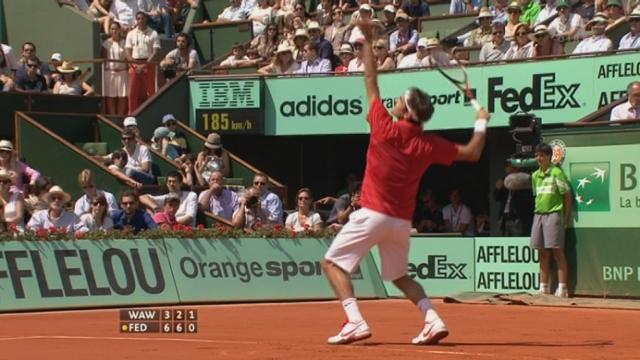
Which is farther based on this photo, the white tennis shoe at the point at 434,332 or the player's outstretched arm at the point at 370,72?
the player's outstretched arm at the point at 370,72

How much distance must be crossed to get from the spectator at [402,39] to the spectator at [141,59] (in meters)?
4.57

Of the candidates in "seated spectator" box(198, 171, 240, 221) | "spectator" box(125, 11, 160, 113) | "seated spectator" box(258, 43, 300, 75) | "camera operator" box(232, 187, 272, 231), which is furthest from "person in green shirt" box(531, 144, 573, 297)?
"spectator" box(125, 11, 160, 113)

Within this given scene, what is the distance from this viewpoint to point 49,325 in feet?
52.5

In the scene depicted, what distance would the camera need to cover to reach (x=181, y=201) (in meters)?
22.2

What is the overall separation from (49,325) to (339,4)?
14433 mm

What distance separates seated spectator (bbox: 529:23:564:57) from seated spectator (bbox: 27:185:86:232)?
8.44 m

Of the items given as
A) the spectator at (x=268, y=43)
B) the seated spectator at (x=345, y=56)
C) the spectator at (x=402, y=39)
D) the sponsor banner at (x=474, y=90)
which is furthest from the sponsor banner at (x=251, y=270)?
the spectator at (x=268, y=43)

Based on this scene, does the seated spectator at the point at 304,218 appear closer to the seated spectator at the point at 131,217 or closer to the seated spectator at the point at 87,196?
the seated spectator at the point at 131,217

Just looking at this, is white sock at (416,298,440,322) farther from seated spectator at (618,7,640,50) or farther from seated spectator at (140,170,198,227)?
seated spectator at (618,7,640,50)

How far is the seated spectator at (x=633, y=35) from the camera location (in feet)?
73.4

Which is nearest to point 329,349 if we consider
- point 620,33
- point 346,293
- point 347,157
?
point 346,293

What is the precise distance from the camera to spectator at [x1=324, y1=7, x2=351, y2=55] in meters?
27.5

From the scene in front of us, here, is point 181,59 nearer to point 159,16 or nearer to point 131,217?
point 159,16

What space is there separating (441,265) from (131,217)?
4.89m
